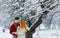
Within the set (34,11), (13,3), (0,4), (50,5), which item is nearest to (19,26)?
(50,5)

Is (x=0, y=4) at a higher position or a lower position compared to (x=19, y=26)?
higher

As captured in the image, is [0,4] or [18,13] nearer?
[18,13]

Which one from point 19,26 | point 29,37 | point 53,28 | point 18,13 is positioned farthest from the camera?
point 53,28

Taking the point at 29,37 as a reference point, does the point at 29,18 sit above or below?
above

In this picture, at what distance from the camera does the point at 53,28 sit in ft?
83.5

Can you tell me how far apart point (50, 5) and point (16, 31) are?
4576 mm

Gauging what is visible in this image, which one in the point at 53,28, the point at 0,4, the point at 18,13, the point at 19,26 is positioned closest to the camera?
the point at 19,26

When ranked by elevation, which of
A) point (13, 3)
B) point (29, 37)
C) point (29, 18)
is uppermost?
point (13, 3)

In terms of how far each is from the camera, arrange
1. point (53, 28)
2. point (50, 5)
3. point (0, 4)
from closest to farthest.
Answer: point (50, 5), point (0, 4), point (53, 28)

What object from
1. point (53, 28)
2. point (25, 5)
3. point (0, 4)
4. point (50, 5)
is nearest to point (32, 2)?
point (25, 5)

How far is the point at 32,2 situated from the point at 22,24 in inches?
223

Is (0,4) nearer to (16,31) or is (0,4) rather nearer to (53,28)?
(53,28)

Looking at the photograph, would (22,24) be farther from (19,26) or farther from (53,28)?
(53,28)

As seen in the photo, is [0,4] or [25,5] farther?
[0,4]
